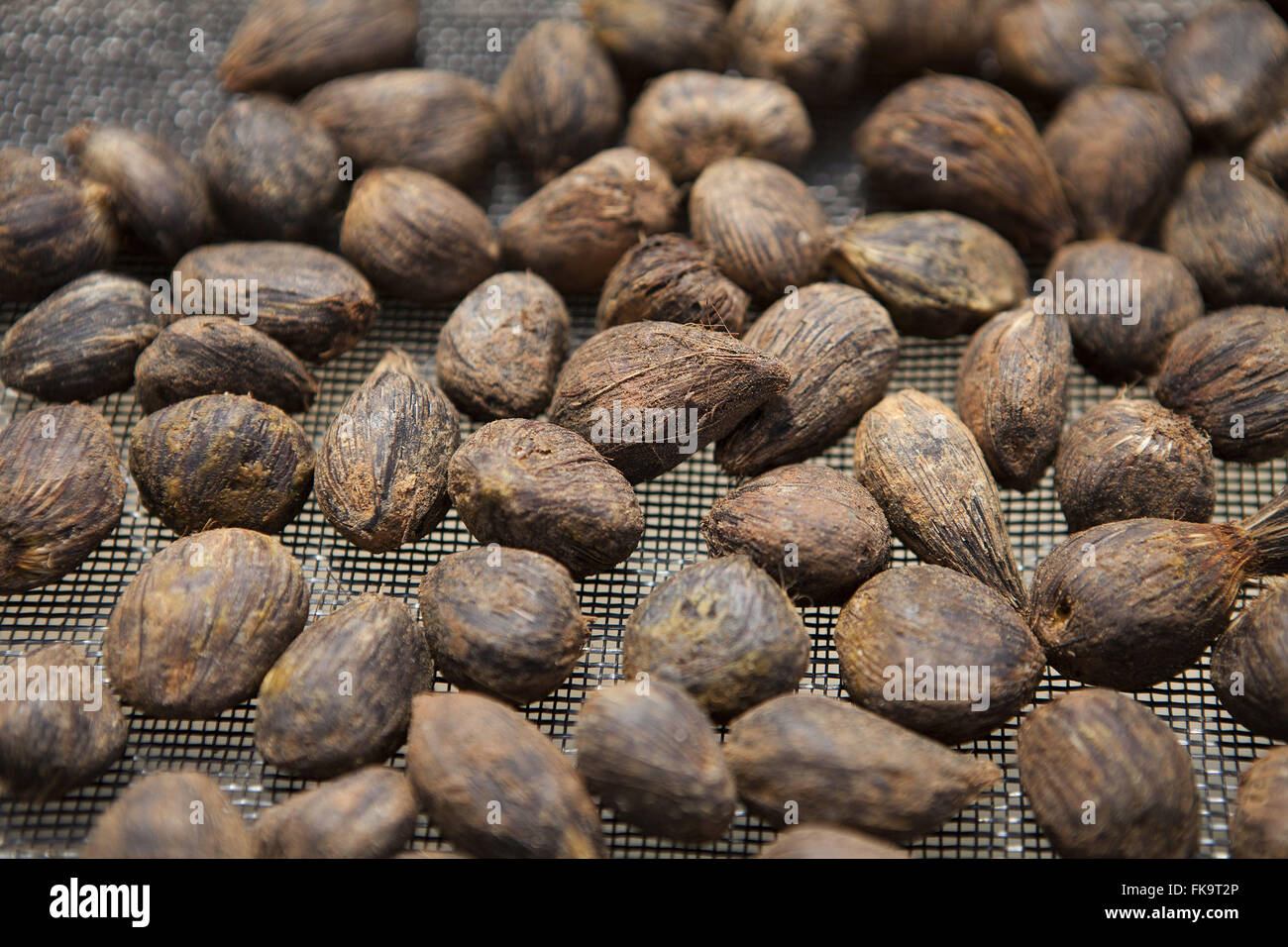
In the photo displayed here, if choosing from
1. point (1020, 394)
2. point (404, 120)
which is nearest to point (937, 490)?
point (1020, 394)

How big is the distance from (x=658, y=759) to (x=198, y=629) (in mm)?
661

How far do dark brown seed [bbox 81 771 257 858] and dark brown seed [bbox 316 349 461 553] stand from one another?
0.42 m

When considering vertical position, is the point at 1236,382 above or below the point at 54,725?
above

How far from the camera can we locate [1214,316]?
1.73 meters

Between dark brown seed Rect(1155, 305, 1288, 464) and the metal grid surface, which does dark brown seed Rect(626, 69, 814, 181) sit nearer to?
the metal grid surface

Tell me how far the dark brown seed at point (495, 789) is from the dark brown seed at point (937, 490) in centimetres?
65

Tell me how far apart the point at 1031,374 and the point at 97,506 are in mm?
1479

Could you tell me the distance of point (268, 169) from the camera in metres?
1.86

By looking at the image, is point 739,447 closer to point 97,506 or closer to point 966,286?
point 966,286

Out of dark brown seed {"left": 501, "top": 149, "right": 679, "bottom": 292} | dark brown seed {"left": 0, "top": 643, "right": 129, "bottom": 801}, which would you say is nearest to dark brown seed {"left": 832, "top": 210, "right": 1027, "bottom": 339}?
A: dark brown seed {"left": 501, "top": 149, "right": 679, "bottom": 292}

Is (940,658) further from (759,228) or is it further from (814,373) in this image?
(759,228)

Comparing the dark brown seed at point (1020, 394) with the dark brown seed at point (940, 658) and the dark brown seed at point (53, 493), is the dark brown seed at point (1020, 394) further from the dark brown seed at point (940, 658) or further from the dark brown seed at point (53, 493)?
the dark brown seed at point (53, 493)

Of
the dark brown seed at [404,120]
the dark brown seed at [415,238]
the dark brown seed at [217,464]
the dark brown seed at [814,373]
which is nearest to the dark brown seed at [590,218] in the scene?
the dark brown seed at [415,238]

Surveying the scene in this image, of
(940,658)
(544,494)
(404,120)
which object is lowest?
(940,658)
